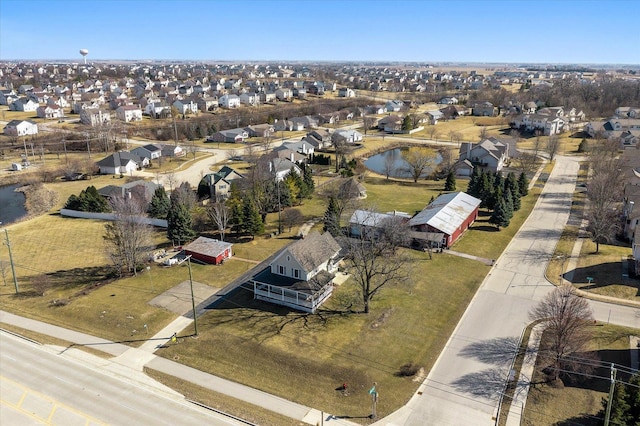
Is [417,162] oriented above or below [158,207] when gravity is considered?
above

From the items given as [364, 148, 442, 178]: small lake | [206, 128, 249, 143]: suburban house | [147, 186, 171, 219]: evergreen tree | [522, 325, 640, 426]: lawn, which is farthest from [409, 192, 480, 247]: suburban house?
[206, 128, 249, 143]: suburban house

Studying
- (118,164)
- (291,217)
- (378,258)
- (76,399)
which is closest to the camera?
(76,399)

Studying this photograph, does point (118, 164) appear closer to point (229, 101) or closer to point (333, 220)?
point (333, 220)

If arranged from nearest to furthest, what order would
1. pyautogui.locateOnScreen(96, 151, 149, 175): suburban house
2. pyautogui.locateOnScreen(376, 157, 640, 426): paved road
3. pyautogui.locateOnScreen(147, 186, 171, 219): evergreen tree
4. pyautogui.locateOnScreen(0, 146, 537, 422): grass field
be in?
pyautogui.locateOnScreen(376, 157, 640, 426): paved road → pyautogui.locateOnScreen(0, 146, 537, 422): grass field → pyautogui.locateOnScreen(147, 186, 171, 219): evergreen tree → pyautogui.locateOnScreen(96, 151, 149, 175): suburban house

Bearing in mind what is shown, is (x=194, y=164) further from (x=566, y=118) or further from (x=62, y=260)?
(x=566, y=118)

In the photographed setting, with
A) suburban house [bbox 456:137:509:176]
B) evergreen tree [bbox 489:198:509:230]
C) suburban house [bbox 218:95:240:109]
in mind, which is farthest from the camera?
suburban house [bbox 218:95:240:109]

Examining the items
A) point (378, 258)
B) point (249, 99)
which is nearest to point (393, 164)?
point (378, 258)

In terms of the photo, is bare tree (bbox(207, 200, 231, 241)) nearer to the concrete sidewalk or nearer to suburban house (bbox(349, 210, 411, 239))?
suburban house (bbox(349, 210, 411, 239))

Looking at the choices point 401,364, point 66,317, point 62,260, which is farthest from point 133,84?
point 401,364
